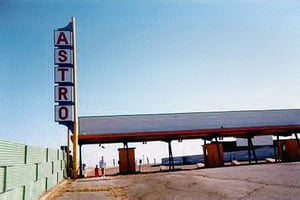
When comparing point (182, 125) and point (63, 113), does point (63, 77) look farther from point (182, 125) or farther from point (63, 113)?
point (182, 125)

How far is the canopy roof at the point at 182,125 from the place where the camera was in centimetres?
2502

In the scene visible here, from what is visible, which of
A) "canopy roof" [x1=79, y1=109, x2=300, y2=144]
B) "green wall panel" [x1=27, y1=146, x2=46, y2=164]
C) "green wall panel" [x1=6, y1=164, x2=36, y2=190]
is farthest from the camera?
"canopy roof" [x1=79, y1=109, x2=300, y2=144]

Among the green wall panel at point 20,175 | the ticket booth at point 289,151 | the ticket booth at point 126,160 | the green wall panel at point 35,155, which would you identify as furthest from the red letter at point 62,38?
the ticket booth at point 289,151

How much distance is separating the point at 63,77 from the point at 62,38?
9.58ft

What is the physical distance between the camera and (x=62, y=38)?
2047cm

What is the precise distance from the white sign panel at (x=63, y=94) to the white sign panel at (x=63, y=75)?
19.4 inches

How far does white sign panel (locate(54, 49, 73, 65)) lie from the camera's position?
20.0m

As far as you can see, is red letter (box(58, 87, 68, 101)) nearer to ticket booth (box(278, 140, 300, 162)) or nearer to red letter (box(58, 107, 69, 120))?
red letter (box(58, 107, 69, 120))

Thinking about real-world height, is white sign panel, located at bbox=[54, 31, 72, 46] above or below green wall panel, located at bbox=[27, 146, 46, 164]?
above

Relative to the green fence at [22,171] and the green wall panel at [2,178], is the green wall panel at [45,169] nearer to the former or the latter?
the green fence at [22,171]

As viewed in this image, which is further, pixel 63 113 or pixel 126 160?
pixel 126 160

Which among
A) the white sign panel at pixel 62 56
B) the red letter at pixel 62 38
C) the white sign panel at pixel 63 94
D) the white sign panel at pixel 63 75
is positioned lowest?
the white sign panel at pixel 63 94

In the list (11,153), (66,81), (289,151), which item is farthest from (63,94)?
(289,151)

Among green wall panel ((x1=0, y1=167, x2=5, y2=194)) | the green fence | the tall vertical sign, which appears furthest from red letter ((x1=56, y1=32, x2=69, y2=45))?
green wall panel ((x1=0, y1=167, x2=5, y2=194))
